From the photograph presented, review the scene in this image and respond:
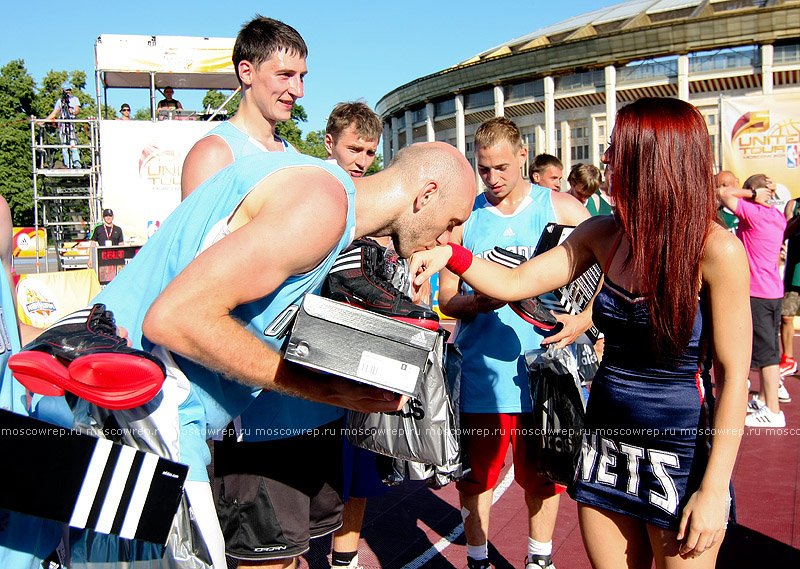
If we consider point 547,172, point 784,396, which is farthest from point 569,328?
point 784,396

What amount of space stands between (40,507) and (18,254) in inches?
1240

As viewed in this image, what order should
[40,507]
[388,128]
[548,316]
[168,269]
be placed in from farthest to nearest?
[388,128] < [548,316] < [168,269] < [40,507]

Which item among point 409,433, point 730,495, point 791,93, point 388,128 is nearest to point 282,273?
point 409,433

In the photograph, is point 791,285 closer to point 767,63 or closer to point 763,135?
point 763,135

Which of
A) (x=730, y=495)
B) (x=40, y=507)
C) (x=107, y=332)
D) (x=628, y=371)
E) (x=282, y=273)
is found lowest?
(x=730, y=495)

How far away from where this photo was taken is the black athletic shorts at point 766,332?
6.25 meters

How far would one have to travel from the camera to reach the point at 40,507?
160 centimetres

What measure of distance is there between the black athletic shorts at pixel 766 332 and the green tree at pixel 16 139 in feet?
117

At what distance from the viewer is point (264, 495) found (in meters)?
2.46

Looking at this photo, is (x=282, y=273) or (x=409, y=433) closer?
(x=282, y=273)

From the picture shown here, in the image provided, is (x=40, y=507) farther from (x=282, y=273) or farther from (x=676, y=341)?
(x=676, y=341)

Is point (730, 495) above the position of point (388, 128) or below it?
below

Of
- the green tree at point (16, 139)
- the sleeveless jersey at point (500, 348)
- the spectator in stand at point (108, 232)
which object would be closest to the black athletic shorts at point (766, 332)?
the sleeveless jersey at point (500, 348)

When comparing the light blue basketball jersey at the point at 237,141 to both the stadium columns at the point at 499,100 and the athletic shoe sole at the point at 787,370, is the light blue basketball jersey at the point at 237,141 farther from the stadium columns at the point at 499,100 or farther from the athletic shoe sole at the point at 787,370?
the stadium columns at the point at 499,100
